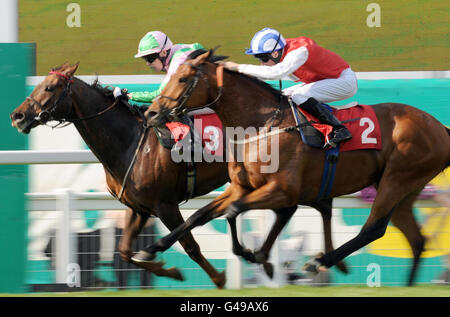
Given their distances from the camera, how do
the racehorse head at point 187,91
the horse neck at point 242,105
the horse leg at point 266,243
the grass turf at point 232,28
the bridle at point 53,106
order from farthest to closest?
the grass turf at point 232,28 < the bridle at point 53,106 < the horse leg at point 266,243 < the horse neck at point 242,105 < the racehorse head at point 187,91

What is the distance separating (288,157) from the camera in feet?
16.8

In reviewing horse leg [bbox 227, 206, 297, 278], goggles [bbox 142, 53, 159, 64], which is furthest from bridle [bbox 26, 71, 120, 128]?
horse leg [bbox 227, 206, 297, 278]

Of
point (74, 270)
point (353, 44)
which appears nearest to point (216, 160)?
point (74, 270)

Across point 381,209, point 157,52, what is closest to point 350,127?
point 381,209

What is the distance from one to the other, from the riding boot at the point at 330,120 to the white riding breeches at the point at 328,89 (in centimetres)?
6

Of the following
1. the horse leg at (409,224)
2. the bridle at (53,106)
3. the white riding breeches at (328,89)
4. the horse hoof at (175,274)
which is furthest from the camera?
the horse leg at (409,224)

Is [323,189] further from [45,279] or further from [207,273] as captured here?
[45,279]

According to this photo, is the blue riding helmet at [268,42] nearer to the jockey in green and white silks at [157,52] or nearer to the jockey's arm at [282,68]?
the jockey's arm at [282,68]

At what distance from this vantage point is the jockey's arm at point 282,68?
5.04 meters

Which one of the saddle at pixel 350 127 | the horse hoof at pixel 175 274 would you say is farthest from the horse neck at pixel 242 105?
the horse hoof at pixel 175 274

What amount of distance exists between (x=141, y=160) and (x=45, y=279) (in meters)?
1.13

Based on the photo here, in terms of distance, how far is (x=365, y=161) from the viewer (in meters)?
5.35

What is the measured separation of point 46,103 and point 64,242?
1001 mm

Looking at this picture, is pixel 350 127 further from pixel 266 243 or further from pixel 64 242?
pixel 64 242
